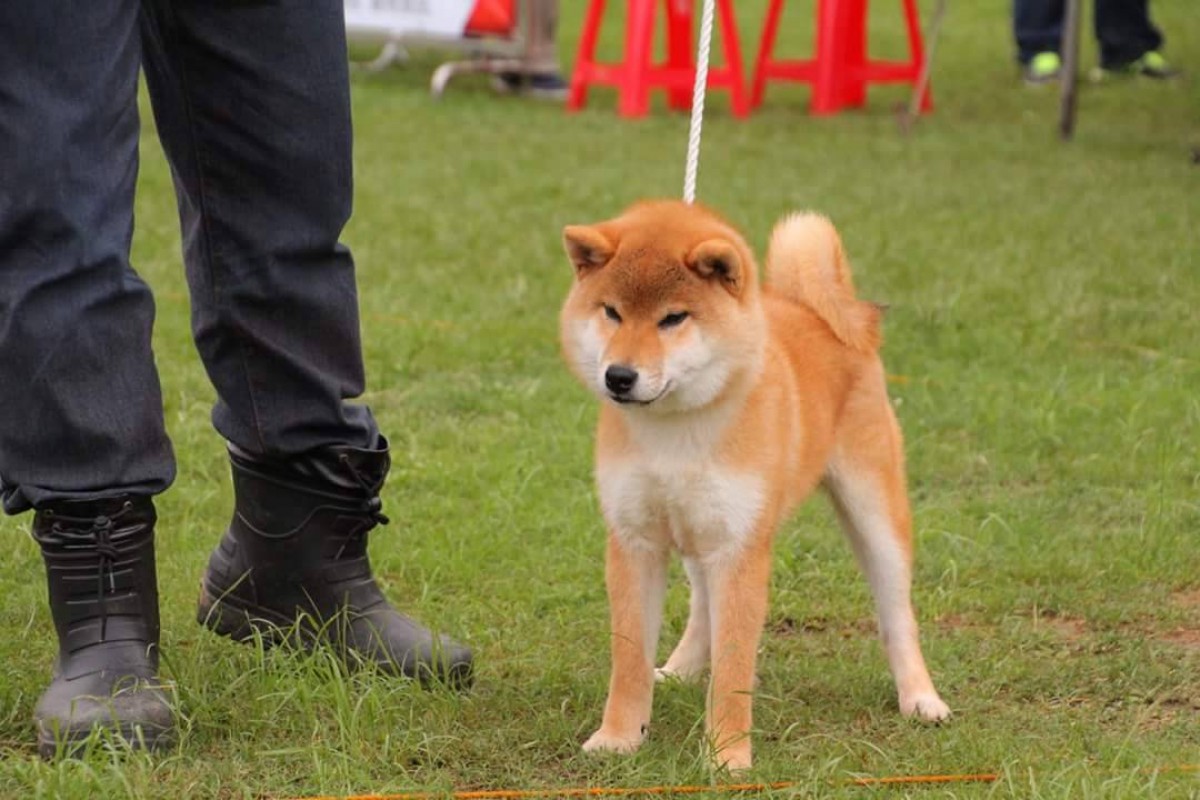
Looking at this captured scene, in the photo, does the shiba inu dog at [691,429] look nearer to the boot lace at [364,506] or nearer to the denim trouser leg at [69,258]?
the boot lace at [364,506]

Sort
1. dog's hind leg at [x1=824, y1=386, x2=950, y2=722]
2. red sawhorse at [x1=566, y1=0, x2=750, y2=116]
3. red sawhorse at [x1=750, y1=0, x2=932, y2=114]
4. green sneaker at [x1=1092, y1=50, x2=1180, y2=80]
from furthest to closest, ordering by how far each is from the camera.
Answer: green sneaker at [x1=1092, y1=50, x2=1180, y2=80], red sawhorse at [x1=750, y1=0, x2=932, y2=114], red sawhorse at [x1=566, y1=0, x2=750, y2=116], dog's hind leg at [x1=824, y1=386, x2=950, y2=722]

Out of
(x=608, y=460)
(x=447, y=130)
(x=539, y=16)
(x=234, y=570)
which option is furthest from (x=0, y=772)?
(x=539, y=16)

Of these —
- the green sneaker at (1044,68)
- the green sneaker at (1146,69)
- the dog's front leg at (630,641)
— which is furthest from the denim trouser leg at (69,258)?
the green sneaker at (1146,69)

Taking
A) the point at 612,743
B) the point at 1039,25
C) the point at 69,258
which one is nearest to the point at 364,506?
the point at 612,743

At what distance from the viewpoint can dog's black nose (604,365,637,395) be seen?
8.55 feet

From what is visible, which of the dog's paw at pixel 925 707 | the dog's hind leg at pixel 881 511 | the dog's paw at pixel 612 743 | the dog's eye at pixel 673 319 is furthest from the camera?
the dog's hind leg at pixel 881 511

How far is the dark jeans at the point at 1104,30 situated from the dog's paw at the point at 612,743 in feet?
28.1

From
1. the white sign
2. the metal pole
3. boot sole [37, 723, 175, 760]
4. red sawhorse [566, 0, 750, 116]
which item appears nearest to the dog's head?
boot sole [37, 723, 175, 760]

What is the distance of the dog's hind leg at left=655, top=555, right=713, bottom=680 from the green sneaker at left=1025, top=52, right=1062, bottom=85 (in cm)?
791

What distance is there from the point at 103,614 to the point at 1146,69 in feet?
29.7

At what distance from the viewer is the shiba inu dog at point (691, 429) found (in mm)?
2678

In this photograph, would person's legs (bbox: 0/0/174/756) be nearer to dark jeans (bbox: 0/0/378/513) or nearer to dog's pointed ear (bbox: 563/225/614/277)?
dark jeans (bbox: 0/0/378/513)

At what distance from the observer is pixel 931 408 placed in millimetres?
4773

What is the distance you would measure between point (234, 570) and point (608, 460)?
74 cm
